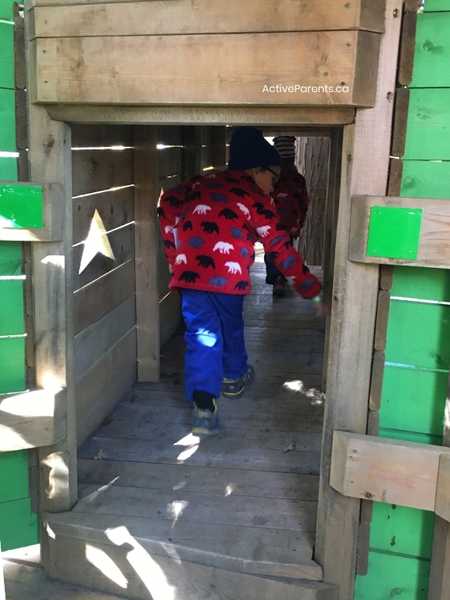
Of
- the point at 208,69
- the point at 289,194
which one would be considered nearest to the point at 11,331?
the point at 208,69

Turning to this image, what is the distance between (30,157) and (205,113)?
2.24 ft

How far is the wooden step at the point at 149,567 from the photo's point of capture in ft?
8.32

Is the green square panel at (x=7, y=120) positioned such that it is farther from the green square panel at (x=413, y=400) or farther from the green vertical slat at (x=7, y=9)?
the green square panel at (x=413, y=400)

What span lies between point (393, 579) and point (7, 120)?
7.32 ft

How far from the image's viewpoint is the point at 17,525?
110 inches

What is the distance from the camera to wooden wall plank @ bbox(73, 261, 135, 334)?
10.9 ft

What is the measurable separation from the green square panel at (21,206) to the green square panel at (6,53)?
372 mm

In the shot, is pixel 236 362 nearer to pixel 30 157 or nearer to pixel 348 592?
pixel 348 592

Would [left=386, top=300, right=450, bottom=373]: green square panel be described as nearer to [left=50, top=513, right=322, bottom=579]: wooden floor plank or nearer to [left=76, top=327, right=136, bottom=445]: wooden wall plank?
[left=50, top=513, right=322, bottom=579]: wooden floor plank

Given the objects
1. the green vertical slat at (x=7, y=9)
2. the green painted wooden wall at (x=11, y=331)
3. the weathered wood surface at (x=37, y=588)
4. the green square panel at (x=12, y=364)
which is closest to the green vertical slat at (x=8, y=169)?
the green painted wooden wall at (x=11, y=331)

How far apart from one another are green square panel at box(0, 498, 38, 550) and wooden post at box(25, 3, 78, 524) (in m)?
0.07

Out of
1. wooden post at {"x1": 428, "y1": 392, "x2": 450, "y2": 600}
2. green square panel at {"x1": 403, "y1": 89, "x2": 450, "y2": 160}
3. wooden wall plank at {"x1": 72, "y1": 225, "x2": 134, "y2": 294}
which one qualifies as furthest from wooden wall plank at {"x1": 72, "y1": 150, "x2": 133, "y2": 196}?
wooden post at {"x1": 428, "y1": 392, "x2": 450, "y2": 600}

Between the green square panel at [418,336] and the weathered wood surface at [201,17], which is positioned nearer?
the weathered wood surface at [201,17]

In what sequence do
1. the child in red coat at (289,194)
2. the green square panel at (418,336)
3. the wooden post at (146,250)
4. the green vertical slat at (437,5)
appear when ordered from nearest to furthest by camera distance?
the green vertical slat at (437,5) → the green square panel at (418,336) → the wooden post at (146,250) → the child in red coat at (289,194)
